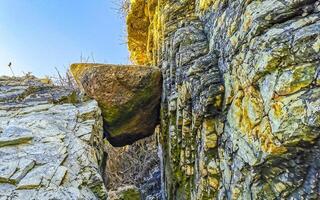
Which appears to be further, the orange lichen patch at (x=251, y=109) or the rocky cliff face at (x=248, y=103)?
the orange lichen patch at (x=251, y=109)

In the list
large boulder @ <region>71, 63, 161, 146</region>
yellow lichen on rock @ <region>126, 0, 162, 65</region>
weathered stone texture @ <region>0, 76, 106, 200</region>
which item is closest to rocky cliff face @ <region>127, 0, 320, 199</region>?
large boulder @ <region>71, 63, 161, 146</region>

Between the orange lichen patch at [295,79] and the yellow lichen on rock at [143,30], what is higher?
the yellow lichen on rock at [143,30]

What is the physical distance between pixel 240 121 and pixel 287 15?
2.81 ft

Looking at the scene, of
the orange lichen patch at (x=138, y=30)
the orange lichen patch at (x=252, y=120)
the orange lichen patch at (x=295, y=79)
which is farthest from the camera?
the orange lichen patch at (x=138, y=30)

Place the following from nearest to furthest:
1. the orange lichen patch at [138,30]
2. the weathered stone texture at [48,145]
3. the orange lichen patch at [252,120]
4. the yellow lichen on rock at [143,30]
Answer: the orange lichen patch at [252,120] → the weathered stone texture at [48,145] → the yellow lichen on rock at [143,30] → the orange lichen patch at [138,30]

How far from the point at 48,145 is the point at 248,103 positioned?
2.55 metres

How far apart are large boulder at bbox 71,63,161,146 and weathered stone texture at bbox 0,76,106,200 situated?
0.28 metres

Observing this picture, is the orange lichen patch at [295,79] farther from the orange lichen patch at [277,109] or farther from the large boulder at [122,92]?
the large boulder at [122,92]

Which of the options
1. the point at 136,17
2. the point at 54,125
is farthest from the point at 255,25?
the point at 136,17

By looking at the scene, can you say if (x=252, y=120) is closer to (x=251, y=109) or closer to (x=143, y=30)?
(x=251, y=109)

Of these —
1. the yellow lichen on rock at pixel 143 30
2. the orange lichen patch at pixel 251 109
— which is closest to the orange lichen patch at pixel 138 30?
the yellow lichen on rock at pixel 143 30

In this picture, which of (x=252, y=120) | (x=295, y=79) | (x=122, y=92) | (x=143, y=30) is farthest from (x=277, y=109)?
(x=143, y=30)

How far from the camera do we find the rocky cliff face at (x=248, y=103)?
215 cm

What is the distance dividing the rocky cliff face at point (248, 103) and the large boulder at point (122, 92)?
1.01 meters
